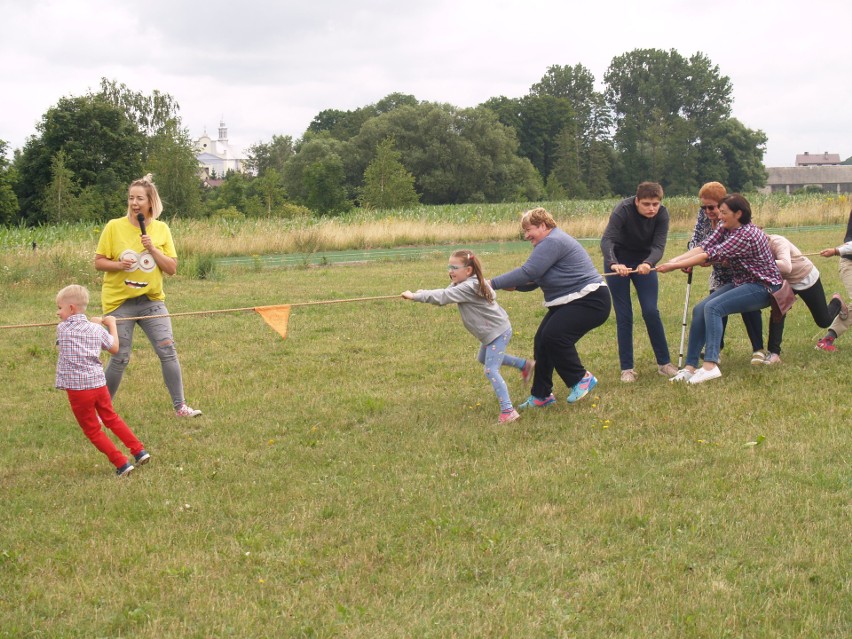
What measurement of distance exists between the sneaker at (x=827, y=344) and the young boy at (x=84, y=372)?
7.32 metres

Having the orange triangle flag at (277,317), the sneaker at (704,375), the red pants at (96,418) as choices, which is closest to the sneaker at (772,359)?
the sneaker at (704,375)

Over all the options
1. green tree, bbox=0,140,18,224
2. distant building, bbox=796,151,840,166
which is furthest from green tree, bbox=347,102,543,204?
distant building, bbox=796,151,840,166

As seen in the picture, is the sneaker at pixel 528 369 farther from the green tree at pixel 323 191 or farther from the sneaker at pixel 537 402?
the green tree at pixel 323 191

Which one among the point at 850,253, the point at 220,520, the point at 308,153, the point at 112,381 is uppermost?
the point at 308,153

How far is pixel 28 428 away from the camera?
8.16 m

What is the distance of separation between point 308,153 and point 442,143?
12.4m

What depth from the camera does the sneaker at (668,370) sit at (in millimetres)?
8961

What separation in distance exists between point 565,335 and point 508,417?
3.02 ft

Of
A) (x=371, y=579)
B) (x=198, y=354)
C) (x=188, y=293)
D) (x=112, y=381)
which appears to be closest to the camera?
(x=371, y=579)

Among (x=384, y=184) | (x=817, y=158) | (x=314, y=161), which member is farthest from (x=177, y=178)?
(x=817, y=158)

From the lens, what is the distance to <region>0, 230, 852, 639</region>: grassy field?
169 inches

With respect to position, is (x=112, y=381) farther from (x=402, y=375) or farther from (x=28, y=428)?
(x=402, y=375)

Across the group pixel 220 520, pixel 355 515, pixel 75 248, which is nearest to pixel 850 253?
pixel 355 515

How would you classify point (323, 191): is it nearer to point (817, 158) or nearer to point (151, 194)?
point (151, 194)
